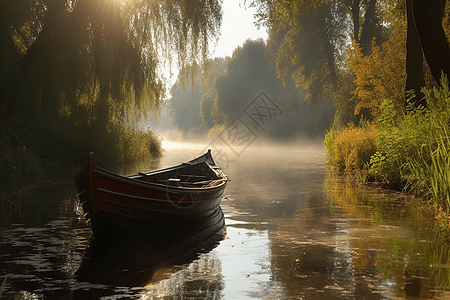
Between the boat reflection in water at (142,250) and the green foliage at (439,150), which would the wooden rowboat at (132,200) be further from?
the green foliage at (439,150)

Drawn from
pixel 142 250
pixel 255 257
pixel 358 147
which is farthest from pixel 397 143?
pixel 142 250

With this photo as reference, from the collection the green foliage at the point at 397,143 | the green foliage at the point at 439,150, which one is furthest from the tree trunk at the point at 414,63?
the green foliage at the point at 439,150

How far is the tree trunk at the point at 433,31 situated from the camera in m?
9.91

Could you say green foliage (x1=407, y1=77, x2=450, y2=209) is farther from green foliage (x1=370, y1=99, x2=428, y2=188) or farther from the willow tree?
the willow tree

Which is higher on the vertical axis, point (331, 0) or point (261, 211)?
point (331, 0)

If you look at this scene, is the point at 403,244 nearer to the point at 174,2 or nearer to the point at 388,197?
the point at 388,197

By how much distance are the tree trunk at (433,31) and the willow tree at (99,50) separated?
32.9 ft

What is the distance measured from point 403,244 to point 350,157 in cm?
1073

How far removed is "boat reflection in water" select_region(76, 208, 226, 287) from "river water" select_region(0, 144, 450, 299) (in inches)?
1.1

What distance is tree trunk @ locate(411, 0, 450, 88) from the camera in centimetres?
991

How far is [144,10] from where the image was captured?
18.2m

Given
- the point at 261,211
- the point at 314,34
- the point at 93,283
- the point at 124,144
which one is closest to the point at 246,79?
the point at 314,34

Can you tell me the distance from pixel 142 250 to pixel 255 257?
72.8 inches

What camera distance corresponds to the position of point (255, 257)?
722 centimetres
